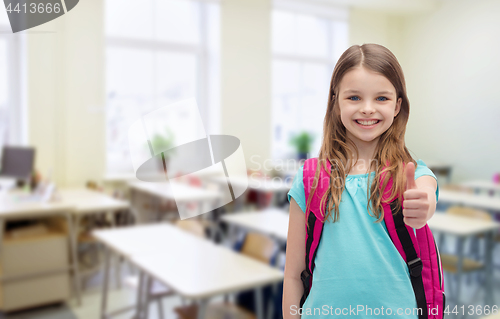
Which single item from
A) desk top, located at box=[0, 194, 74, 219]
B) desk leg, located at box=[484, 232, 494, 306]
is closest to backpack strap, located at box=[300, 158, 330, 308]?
desk leg, located at box=[484, 232, 494, 306]

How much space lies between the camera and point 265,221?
2.04m

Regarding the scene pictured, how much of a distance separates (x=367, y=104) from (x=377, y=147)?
2.8 inches

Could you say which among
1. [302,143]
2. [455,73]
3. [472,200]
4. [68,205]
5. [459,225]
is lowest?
[68,205]

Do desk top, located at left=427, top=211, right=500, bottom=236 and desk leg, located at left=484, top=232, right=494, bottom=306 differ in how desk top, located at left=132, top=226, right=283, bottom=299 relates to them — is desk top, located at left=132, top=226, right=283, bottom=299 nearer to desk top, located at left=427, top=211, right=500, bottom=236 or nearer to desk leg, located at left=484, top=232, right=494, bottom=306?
desk top, located at left=427, top=211, right=500, bottom=236

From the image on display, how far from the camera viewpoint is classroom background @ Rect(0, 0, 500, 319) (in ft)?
3.02

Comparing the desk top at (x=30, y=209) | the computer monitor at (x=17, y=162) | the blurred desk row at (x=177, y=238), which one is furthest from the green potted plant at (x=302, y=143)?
the computer monitor at (x=17, y=162)

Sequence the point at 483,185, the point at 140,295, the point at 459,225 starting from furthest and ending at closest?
the point at 140,295 < the point at 459,225 < the point at 483,185

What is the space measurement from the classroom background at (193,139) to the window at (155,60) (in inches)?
0.4

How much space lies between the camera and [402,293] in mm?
459

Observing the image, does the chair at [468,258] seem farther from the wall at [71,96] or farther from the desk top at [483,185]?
the wall at [71,96]

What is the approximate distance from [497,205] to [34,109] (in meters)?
2.34

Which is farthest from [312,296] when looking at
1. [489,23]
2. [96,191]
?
[96,191]

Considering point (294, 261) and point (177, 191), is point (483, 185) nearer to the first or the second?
point (294, 261)

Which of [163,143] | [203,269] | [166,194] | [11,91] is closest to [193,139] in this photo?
[163,143]
